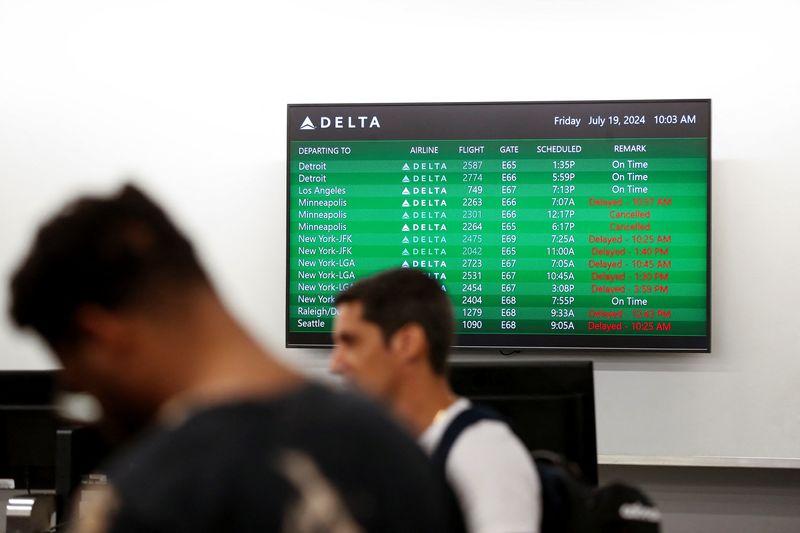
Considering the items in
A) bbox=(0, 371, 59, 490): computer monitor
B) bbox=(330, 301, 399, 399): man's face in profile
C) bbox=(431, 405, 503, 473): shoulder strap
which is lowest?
bbox=(0, 371, 59, 490): computer monitor

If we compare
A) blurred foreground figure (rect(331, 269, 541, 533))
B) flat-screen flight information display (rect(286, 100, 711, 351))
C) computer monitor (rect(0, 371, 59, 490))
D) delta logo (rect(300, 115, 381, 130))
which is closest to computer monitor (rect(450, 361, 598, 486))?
blurred foreground figure (rect(331, 269, 541, 533))

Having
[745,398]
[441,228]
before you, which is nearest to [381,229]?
[441,228]

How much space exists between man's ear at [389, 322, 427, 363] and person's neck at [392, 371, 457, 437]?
4 cm

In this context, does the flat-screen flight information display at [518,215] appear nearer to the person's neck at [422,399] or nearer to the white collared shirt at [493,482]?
the person's neck at [422,399]

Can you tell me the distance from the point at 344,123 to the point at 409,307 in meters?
1.79

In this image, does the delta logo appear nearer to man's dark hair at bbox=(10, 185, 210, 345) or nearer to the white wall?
the white wall

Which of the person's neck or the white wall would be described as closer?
the person's neck

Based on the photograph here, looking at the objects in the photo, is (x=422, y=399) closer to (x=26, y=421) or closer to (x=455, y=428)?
(x=455, y=428)

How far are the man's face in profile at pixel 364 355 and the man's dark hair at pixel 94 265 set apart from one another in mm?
1218

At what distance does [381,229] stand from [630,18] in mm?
1223

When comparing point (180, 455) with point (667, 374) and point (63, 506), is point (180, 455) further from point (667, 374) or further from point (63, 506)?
point (667, 374)

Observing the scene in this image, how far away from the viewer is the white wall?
12.2ft

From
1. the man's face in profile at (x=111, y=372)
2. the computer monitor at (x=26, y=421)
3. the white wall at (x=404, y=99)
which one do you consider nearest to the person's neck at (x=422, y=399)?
the computer monitor at (x=26, y=421)

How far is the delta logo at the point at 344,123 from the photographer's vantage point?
381 centimetres
